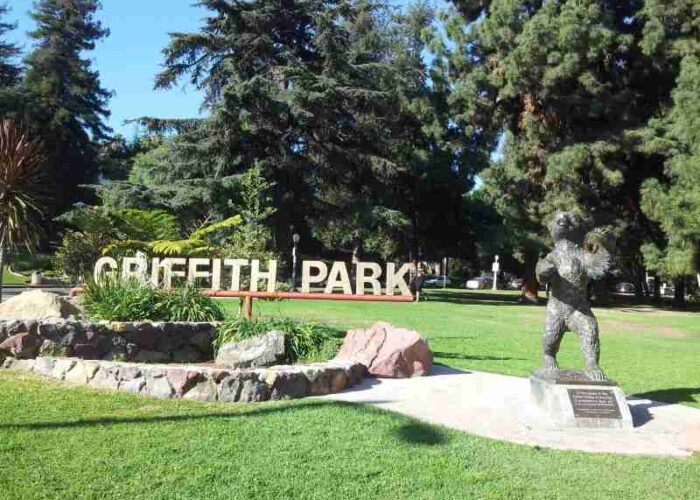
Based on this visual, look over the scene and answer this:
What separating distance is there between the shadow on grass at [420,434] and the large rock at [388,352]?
8.39ft

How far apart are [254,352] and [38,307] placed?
11.5ft

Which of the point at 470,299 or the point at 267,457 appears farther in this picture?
the point at 470,299

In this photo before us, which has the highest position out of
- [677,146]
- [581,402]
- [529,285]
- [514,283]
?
[677,146]

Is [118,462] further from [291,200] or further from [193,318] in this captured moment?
[291,200]

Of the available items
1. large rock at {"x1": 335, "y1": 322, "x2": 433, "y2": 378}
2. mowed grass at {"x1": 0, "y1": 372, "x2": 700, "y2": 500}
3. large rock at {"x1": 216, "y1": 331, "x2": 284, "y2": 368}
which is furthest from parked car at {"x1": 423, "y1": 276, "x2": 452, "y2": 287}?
mowed grass at {"x1": 0, "y1": 372, "x2": 700, "y2": 500}

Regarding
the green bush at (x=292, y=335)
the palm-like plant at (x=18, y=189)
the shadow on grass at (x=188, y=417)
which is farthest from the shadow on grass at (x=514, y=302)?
the shadow on grass at (x=188, y=417)

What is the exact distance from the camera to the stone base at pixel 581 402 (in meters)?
6.62

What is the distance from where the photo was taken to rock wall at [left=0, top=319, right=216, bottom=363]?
27.9 ft

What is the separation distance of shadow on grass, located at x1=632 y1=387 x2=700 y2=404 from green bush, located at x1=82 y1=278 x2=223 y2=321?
635cm

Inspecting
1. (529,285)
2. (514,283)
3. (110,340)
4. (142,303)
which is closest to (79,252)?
(142,303)

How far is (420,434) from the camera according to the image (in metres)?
5.96

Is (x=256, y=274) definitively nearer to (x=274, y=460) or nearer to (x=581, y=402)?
(x=581, y=402)

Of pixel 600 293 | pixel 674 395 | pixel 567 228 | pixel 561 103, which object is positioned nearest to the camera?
pixel 567 228

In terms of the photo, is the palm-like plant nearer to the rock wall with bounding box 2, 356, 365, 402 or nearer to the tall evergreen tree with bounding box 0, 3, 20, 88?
the rock wall with bounding box 2, 356, 365, 402
